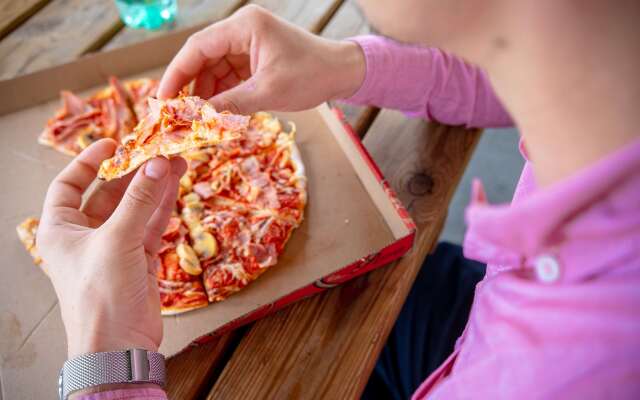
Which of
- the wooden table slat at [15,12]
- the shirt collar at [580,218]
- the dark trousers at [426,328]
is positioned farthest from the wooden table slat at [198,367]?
the wooden table slat at [15,12]

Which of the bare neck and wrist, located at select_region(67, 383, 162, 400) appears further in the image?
wrist, located at select_region(67, 383, 162, 400)

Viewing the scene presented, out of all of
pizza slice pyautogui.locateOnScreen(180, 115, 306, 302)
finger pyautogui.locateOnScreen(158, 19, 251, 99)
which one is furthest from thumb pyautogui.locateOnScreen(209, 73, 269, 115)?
pizza slice pyautogui.locateOnScreen(180, 115, 306, 302)

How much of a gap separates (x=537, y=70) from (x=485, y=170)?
1.58 metres

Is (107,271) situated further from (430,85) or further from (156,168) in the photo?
(430,85)

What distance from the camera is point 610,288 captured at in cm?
39

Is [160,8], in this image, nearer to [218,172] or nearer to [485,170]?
[218,172]

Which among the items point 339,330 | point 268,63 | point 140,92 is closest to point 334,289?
point 339,330

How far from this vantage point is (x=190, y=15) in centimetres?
130

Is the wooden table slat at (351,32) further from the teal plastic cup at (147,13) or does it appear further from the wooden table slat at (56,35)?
the wooden table slat at (56,35)

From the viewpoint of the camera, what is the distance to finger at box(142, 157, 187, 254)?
82 cm

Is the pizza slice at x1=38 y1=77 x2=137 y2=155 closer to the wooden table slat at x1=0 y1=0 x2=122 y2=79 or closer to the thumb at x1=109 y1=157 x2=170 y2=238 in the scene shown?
the wooden table slat at x1=0 y1=0 x2=122 y2=79

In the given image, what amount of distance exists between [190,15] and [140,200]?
840 mm

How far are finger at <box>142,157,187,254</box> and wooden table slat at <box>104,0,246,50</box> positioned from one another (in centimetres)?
57

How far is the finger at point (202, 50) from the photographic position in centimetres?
86
